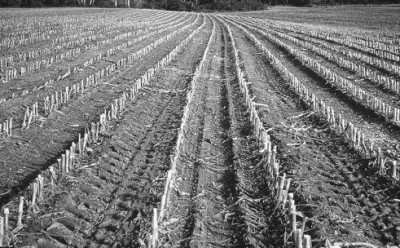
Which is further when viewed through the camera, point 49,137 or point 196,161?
point 49,137

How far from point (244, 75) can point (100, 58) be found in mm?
6645

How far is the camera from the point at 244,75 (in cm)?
1477

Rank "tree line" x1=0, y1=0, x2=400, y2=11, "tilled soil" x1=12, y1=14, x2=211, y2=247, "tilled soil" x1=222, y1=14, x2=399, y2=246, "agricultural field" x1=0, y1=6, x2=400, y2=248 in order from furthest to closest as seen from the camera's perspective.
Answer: "tree line" x1=0, y1=0, x2=400, y2=11, "tilled soil" x1=222, y1=14, x2=399, y2=246, "agricultural field" x1=0, y1=6, x2=400, y2=248, "tilled soil" x1=12, y1=14, x2=211, y2=247

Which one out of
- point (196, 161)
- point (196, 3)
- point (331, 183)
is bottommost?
point (331, 183)

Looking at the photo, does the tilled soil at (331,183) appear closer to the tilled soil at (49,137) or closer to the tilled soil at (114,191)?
the tilled soil at (114,191)

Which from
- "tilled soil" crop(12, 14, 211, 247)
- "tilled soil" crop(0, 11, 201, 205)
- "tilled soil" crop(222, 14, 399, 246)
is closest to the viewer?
"tilled soil" crop(12, 14, 211, 247)

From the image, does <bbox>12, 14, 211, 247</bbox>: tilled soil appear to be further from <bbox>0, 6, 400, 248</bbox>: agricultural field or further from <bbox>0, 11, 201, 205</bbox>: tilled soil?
<bbox>0, 11, 201, 205</bbox>: tilled soil

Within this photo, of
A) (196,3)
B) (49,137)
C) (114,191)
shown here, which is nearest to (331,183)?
(114,191)

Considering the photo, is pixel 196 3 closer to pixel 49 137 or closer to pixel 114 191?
pixel 49 137

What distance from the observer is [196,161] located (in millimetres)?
7238

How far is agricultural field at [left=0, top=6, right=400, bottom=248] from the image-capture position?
507 cm

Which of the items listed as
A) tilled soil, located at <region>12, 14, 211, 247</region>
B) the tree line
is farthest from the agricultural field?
the tree line

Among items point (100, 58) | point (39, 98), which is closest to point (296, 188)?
point (39, 98)

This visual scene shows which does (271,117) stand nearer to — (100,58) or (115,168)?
(115,168)
